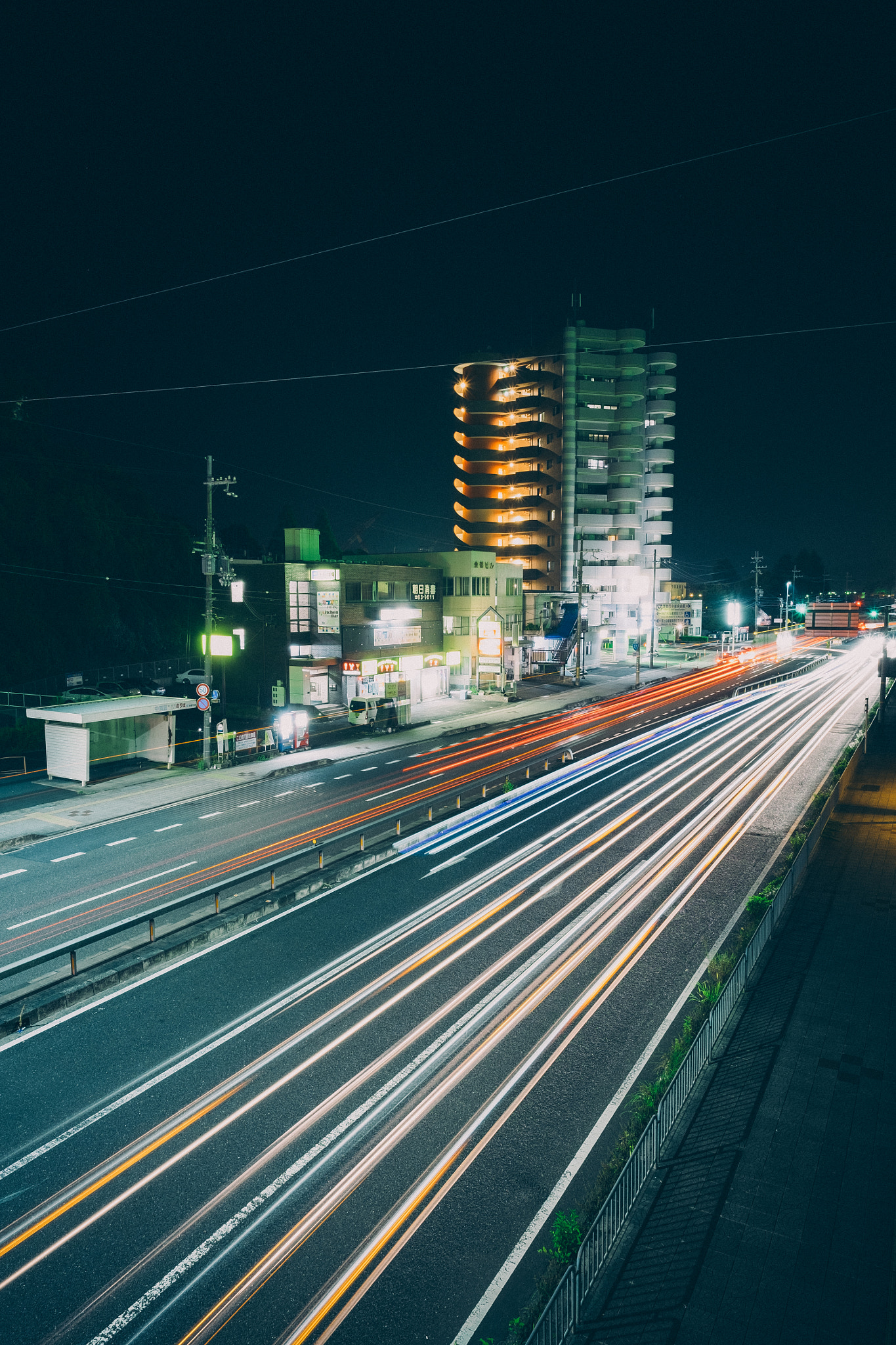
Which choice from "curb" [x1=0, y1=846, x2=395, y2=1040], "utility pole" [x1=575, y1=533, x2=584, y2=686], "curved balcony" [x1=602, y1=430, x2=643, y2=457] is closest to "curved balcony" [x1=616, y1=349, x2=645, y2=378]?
"curved balcony" [x1=602, y1=430, x2=643, y2=457]

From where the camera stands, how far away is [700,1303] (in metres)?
6.91

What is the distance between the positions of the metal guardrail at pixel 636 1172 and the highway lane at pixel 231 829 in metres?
11.9

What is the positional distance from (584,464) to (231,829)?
79.1 m

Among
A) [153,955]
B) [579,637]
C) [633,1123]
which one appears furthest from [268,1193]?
[579,637]

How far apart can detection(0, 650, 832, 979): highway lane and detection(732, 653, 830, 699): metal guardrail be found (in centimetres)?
→ 1971

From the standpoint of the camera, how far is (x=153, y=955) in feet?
46.4

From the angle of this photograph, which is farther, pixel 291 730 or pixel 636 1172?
pixel 291 730

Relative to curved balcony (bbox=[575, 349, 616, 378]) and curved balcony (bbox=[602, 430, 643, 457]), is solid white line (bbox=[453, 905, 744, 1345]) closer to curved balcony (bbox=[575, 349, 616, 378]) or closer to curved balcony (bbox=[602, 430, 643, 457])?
curved balcony (bbox=[602, 430, 643, 457])

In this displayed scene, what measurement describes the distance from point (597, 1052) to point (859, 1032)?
4.24 meters

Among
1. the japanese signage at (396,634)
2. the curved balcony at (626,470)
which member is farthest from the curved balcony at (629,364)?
the japanese signage at (396,634)

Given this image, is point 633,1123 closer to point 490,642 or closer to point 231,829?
point 231,829

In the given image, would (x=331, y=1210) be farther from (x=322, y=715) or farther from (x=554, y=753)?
(x=322, y=715)

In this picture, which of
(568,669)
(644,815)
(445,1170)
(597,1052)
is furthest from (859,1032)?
(568,669)

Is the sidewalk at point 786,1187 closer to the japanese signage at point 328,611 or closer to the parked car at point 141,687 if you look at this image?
the japanese signage at point 328,611
